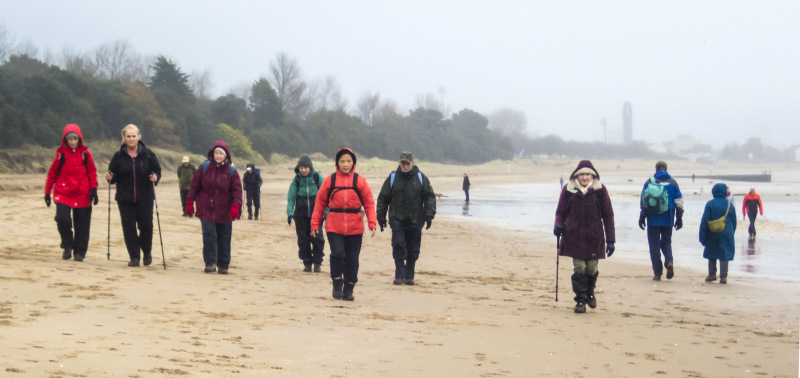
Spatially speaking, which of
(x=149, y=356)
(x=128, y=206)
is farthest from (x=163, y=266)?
(x=149, y=356)

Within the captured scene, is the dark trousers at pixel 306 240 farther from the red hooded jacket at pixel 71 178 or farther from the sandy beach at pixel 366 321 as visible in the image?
the red hooded jacket at pixel 71 178

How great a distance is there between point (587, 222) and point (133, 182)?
5.27m

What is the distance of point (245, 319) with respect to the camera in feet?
20.7

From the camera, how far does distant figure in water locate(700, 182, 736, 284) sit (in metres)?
10.4

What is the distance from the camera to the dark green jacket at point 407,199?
940 centimetres

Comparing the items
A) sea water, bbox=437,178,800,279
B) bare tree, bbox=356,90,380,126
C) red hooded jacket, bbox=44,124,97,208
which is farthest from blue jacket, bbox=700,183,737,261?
bare tree, bbox=356,90,380,126

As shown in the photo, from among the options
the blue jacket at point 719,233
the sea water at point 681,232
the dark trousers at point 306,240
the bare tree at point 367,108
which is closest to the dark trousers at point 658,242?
the blue jacket at point 719,233

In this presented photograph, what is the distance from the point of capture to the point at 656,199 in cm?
1043

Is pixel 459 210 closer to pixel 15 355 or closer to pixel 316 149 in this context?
pixel 15 355

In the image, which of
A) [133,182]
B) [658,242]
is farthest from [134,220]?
[658,242]

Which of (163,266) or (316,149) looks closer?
(163,266)

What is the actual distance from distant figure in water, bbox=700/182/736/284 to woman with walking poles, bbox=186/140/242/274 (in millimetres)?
6365

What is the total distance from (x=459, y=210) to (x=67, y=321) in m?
23.5

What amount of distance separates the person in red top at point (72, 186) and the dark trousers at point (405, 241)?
361 cm
